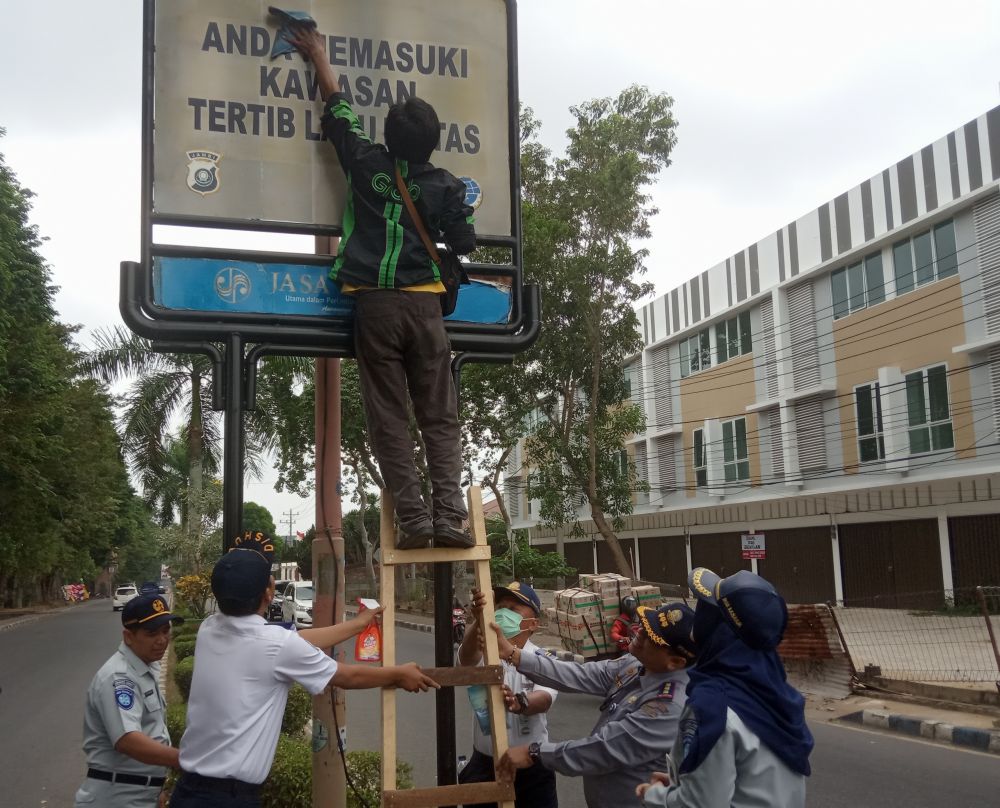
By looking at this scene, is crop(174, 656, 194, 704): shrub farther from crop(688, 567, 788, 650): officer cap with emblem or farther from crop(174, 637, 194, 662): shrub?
crop(688, 567, 788, 650): officer cap with emblem

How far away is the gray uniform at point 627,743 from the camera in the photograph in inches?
124

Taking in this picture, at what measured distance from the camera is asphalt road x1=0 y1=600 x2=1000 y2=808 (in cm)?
705

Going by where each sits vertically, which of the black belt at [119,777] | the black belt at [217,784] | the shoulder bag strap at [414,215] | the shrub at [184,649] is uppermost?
the shoulder bag strap at [414,215]

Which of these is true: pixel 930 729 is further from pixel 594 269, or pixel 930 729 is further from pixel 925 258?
pixel 925 258

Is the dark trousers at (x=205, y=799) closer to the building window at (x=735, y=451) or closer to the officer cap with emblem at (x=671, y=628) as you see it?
the officer cap with emblem at (x=671, y=628)

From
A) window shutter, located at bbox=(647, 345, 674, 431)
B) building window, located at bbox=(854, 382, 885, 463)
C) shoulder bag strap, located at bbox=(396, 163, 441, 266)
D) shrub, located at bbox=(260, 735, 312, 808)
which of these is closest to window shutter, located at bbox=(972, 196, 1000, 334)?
building window, located at bbox=(854, 382, 885, 463)

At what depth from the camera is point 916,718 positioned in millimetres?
9648

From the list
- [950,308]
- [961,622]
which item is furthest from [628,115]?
[961,622]

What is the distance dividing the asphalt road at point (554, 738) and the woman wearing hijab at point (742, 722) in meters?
4.85

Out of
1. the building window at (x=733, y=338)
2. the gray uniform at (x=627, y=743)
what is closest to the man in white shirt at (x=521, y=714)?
the gray uniform at (x=627, y=743)

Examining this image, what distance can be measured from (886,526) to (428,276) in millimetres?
21368

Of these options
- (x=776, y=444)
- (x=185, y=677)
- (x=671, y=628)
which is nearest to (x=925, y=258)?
(x=776, y=444)

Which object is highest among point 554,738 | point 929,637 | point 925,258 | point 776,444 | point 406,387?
point 925,258

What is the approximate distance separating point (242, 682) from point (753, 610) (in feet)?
5.05
